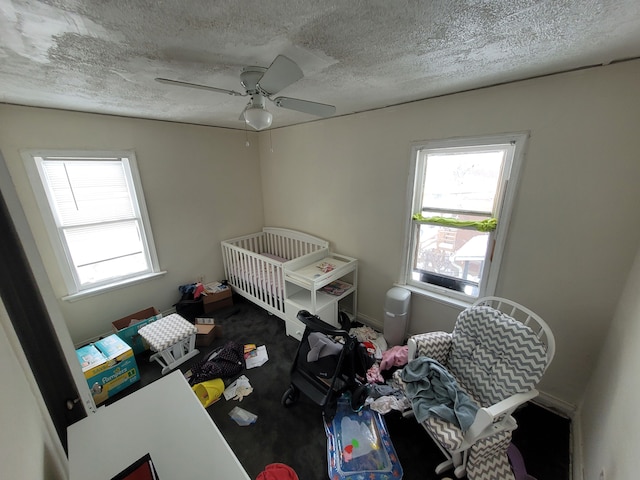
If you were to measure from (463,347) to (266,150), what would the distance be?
10.6ft

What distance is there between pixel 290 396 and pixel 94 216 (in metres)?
2.61

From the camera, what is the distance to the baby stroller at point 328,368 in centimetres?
172

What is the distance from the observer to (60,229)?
2.29 metres

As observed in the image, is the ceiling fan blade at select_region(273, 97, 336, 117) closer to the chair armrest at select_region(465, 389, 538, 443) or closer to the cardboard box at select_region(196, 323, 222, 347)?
the chair armrest at select_region(465, 389, 538, 443)

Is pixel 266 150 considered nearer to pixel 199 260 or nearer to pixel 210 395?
pixel 199 260

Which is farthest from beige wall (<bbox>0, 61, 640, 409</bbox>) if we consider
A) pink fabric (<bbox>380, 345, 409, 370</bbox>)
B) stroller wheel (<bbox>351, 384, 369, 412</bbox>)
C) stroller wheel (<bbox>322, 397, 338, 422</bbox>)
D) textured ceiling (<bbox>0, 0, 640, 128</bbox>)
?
stroller wheel (<bbox>322, 397, 338, 422</bbox>)

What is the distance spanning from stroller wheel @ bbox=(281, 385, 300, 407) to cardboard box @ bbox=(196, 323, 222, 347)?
1.11 metres

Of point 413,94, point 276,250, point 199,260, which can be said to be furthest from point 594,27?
point 199,260

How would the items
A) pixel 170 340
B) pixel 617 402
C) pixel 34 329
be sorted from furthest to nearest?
pixel 170 340 → pixel 617 402 → pixel 34 329

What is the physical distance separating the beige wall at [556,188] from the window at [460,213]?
3.2 inches

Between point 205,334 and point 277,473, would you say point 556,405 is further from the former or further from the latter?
point 205,334

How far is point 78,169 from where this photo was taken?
2.34 metres

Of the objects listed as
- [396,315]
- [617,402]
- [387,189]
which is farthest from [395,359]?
[387,189]

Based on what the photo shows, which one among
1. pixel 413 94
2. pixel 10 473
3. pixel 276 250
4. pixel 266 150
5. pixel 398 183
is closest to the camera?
pixel 10 473
